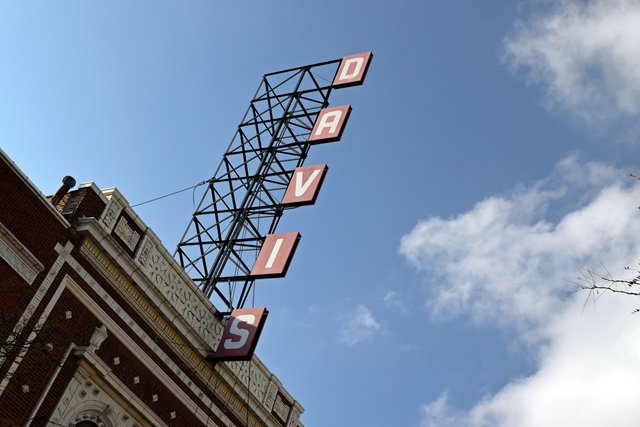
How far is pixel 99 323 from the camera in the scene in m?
18.1

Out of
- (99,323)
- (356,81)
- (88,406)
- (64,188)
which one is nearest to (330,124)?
(356,81)

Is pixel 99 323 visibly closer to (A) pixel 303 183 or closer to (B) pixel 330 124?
(A) pixel 303 183

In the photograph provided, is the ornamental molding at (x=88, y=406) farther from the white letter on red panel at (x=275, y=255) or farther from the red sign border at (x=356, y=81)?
the red sign border at (x=356, y=81)

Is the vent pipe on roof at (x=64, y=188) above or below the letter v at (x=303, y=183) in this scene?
below

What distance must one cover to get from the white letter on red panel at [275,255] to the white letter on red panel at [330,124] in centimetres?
550

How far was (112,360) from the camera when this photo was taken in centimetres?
1828

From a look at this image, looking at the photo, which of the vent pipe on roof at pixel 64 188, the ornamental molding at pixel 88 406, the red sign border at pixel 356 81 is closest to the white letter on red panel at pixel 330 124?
the red sign border at pixel 356 81

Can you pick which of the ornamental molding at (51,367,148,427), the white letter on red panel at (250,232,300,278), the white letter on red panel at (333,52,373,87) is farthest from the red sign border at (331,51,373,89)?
the ornamental molding at (51,367,148,427)

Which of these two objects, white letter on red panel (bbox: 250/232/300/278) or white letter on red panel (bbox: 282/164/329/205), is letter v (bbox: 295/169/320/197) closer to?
white letter on red panel (bbox: 282/164/329/205)

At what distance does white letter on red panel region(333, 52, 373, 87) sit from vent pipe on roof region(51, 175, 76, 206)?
13.5 m

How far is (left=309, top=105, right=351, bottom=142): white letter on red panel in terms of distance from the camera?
27.6 meters

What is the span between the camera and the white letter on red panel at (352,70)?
1186 inches

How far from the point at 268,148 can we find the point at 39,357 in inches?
519

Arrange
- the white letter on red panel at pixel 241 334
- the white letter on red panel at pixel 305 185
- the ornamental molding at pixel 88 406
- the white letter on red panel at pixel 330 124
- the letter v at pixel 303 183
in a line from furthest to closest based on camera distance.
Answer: the white letter on red panel at pixel 330 124, the letter v at pixel 303 183, the white letter on red panel at pixel 305 185, the white letter on red panel at pixel 241 334, the ornamental molding at pixel 88 406
